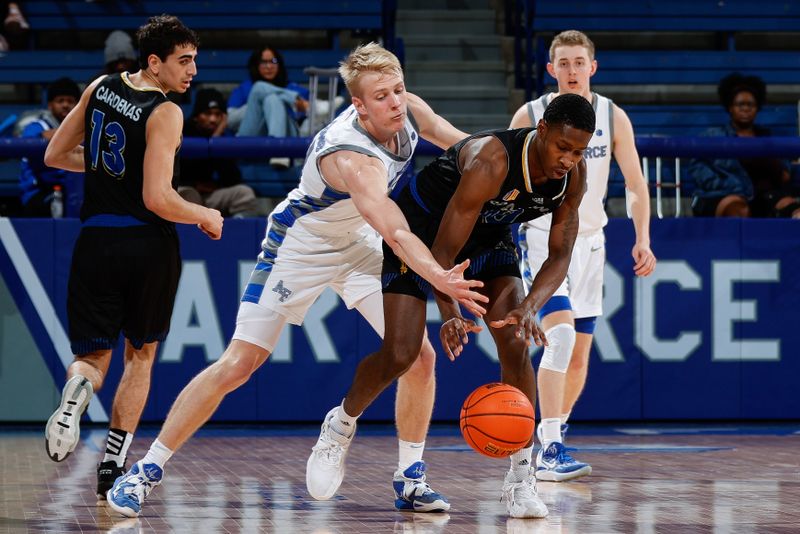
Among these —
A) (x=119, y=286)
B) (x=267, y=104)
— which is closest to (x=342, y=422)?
(x=119, y=286)

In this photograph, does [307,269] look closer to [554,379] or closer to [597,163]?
[554,379]

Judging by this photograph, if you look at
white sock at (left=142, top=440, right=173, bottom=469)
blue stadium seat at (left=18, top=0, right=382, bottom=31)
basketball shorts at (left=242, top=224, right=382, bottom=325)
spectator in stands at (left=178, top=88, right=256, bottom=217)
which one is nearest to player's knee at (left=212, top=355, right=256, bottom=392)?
basketball shorts at (left=242, top=224, right=382, bottom=325)

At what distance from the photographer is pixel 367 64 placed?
214 inches

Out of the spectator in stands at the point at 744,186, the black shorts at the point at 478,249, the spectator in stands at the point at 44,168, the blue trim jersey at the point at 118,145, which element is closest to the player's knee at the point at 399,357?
the black shorts at the point at 478,249

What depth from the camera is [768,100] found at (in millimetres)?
13000

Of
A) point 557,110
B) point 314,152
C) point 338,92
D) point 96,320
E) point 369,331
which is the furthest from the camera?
point 338,92

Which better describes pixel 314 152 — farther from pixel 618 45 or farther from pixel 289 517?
pixel 618 45

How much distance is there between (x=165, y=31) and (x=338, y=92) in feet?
20.8

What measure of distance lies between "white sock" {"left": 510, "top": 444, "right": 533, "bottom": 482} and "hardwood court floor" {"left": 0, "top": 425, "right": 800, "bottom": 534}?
196 mm

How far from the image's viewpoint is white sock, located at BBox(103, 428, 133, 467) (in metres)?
6.02

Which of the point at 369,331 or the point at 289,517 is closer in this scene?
the point at 289,517

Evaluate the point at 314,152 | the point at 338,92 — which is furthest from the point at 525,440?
the point at 338,92

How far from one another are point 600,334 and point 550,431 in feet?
8.20

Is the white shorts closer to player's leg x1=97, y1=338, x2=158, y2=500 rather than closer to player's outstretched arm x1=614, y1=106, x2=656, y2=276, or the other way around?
player's outstretched arm x1=614, y1=106, x2=656, y2=276
